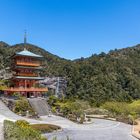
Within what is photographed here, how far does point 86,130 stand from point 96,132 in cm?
127

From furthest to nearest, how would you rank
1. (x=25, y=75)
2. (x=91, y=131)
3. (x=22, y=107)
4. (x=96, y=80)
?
1. (x=96, y=80)
2. (x=25, y=75)
3. (x=22, y=107)
4. (x=91, y=131)

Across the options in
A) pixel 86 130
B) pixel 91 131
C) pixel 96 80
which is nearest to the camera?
pixel 91 131

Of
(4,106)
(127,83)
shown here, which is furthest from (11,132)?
(127,83)

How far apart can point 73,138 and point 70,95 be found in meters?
37.7

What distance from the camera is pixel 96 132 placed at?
33.8m

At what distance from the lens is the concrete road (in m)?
30.8

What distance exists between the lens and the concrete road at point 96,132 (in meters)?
30.8

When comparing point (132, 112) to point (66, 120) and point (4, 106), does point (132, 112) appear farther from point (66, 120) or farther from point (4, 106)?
point (4, 106)

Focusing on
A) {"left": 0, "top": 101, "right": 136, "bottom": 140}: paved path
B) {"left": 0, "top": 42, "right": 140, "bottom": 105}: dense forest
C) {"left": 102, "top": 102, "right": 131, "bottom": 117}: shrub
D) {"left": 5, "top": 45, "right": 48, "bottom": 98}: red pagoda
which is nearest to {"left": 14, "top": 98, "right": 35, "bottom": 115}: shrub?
{"left": 0, "top": 101, "right": 136, "bottom": 140}: paved path

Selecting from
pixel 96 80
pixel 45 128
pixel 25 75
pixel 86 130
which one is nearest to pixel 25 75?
pixel 25 75

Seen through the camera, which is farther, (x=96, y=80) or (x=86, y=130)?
(x=96, y=80)

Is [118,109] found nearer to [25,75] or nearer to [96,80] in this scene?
[25,75]

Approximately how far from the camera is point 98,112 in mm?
51656

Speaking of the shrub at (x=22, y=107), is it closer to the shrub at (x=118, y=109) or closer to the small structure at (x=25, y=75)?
the small structure at (x=25, y=75)
